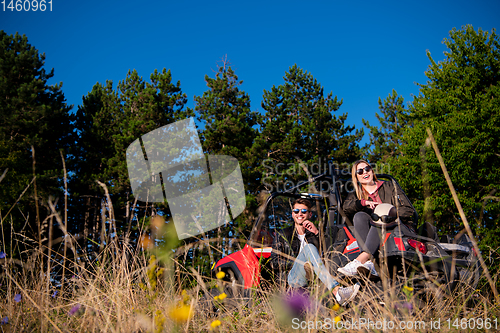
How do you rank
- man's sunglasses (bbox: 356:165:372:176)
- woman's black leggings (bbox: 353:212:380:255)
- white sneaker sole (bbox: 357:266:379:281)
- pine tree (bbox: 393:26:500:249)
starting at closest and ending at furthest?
white sneaker sole (bbox: 357:266:379:281)
woman's black leggings (bbox: 353:212:380:255)
man's sunglasses (bbox: 356:165:372:176)
pine tree (bbox: 393:26:500:249)

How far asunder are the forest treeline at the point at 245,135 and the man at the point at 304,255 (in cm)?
707

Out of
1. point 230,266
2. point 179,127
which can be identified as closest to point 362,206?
point 230,266

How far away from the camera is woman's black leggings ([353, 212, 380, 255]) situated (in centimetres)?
240

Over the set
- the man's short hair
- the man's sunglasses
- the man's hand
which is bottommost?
the man's hand

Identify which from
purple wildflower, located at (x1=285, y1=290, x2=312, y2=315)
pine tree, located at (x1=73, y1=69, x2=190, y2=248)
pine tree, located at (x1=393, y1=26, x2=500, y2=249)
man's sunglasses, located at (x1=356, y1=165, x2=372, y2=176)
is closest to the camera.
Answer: purple wildflower, located at (x1=285, y1=290, x2=312, y2=315)

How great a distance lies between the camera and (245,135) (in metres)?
18.2

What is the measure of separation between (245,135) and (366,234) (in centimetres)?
1591

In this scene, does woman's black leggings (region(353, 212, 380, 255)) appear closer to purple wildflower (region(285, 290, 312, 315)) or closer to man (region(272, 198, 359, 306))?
man (region(272, 198, 359, 306))

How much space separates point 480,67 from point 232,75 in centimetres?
1388

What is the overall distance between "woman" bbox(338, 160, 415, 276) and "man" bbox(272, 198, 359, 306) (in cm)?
23

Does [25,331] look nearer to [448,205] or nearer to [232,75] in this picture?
[448,205]

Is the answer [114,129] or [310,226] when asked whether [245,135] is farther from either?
[310,226]

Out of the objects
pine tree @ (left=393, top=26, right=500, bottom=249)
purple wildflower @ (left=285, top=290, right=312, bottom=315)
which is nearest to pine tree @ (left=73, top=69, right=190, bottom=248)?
pine tree @ (left=393, top=26, right=500, bottom=249)

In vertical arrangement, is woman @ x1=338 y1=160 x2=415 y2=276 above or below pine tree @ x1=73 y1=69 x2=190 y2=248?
below
